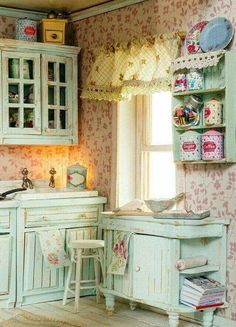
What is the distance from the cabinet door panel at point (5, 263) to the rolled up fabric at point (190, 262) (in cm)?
151

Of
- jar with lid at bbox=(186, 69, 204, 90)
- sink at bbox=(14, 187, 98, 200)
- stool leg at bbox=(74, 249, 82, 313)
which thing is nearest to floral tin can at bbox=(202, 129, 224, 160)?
jar with lid at bbox=(186, 69, 204, 90)

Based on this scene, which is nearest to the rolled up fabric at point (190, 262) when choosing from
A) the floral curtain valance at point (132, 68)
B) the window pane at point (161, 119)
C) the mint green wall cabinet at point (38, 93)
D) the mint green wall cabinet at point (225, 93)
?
the mint green wall cabinet at point (225, 93)

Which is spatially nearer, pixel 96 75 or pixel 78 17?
pixel 96 75

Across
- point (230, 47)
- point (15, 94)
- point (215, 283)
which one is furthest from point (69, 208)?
point (230, 47)

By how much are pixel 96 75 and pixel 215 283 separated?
2103 millimetres

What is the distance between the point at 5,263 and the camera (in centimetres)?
538

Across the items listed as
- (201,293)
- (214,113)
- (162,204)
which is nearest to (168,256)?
(201,293)

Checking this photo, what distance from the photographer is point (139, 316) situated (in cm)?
516

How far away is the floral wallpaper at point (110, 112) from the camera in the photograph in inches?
185

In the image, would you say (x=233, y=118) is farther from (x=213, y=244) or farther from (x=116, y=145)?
(x=116, y=145)

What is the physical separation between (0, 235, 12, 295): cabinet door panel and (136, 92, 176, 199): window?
117 centimetres

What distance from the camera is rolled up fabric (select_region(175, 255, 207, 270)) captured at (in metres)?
4.55

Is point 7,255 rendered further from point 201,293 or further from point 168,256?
point 201,293

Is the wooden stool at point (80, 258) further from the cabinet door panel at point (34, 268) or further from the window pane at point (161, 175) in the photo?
the window pane at point (161, 175)
